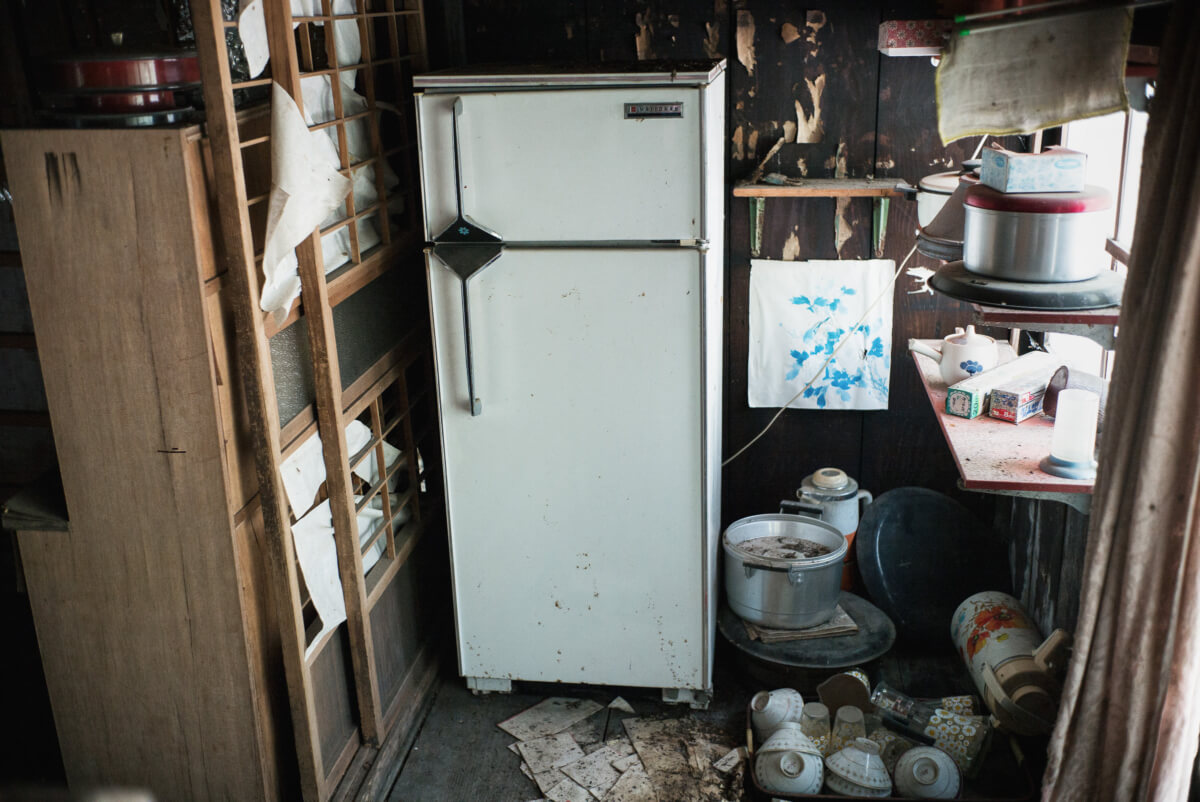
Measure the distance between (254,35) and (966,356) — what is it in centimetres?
200

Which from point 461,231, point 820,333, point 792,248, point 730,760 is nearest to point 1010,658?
point 730,760

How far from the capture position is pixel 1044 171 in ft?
7.16

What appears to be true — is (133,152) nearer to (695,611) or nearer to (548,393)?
(548,393)

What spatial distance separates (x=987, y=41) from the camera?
196 cm

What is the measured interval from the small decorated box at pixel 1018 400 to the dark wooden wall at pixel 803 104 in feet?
2.17

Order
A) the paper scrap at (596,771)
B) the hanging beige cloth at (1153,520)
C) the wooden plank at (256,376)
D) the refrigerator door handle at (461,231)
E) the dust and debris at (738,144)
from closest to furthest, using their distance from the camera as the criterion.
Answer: the hanging beige cloth at (1153,520), the wooden plank at (256,376), the refrigerator door handle at (461,231), the paper scrap at (596,771), the dust and debris at (738,144)

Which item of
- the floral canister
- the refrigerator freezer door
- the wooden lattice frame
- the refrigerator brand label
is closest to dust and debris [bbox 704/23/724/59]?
the refrigerator freezer door

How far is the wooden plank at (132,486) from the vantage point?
6.77 feet

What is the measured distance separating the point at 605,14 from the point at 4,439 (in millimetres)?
2229

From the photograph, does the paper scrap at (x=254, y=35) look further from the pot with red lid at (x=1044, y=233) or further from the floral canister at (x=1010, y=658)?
the floral canister at (x=1010, y=658)

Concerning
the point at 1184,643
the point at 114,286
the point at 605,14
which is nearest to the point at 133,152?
the point at 114,286

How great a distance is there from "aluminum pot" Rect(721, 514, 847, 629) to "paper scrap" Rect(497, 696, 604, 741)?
545 millimetres

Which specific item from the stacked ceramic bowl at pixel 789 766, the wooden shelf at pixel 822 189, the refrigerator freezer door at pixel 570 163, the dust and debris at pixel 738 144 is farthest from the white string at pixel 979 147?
the stacked ceramic bowl at pixel 789 766

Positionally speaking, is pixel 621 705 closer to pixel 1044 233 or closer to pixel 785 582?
pixel 785 582
